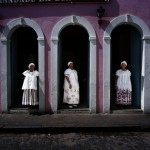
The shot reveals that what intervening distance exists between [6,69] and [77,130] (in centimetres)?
363

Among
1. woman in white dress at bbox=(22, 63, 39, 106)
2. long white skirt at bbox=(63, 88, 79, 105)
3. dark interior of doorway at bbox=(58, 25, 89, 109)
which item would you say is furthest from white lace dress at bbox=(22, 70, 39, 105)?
dark interior of doorway at bbox=(58, 25, 89, 109)

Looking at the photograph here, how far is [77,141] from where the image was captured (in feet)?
23.7

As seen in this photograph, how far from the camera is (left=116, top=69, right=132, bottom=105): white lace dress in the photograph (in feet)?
33.4

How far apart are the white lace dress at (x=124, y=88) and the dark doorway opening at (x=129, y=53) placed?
43 cm

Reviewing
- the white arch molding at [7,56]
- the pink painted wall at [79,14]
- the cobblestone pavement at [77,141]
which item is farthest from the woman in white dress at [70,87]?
the cobblestone pavement at [77,141]

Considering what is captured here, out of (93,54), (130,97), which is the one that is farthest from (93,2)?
(130,97)

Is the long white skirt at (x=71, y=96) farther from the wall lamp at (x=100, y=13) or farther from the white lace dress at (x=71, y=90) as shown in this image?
the wall lamp at (x=100, y=13)

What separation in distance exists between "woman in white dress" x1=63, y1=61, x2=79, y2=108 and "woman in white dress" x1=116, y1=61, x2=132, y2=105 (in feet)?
4.89

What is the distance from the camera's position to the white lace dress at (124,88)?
10172mm

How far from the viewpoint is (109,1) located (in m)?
9.84

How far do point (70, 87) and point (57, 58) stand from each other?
3.69 feet

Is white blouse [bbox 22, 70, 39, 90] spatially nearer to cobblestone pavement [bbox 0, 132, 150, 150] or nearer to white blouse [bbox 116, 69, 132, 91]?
cobblestone pavement [bbox 0, 132, 150, 150]

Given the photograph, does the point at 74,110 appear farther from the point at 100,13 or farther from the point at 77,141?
the point at 100,13

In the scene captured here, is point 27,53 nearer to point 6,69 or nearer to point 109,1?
point 6,69
